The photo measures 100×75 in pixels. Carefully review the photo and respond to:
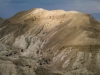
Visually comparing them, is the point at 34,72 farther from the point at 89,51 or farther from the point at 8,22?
the point at 8,22

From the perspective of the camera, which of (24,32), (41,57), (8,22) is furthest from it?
(8,22)

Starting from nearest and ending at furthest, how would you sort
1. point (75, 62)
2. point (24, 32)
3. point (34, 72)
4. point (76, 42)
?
1. point (34, 72)
2. point (75, 62)
3. point (76, 42)
4. point (24, 32)

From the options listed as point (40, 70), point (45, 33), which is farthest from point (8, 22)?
point (40, 70)

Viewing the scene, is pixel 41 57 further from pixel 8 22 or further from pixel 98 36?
pixel 8 22

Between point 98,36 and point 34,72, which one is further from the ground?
point 98,36

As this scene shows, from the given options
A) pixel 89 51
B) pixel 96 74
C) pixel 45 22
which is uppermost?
pixel 45 22

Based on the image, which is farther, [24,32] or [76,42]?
[24,32]
